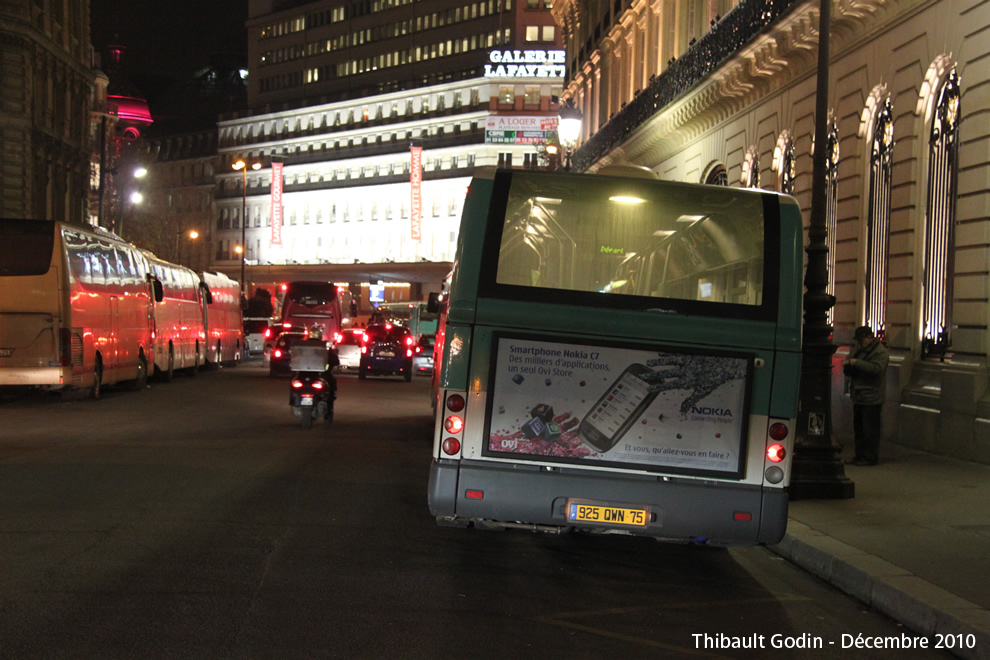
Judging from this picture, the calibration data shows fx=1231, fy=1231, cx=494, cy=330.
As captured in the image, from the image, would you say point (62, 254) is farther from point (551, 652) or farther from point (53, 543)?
point (551, 652)

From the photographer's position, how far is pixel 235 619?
265 inches

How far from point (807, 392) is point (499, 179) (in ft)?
17.4

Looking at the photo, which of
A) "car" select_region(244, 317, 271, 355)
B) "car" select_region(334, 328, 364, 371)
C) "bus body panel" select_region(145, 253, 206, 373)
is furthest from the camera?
"car" select_region(244, 317, 271, 355)

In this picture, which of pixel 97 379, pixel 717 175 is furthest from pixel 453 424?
pixel 717 175

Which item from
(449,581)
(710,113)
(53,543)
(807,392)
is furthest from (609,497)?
(710,113)

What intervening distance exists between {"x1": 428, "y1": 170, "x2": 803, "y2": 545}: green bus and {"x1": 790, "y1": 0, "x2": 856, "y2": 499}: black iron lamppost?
13.5 feet

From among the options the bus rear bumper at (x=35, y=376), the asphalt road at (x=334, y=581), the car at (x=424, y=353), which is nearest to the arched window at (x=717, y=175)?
the bus rear bumper at (x=35, y=376)

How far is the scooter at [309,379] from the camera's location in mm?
19875

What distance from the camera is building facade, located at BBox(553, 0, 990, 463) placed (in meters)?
15.6

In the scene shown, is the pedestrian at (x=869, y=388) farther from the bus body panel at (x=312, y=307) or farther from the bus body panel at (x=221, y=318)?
the bus body panel at (x=312, y=307)

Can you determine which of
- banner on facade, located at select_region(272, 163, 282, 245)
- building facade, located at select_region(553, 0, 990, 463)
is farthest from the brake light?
banner on facade, located at select_region(272, 163, 282, 245)

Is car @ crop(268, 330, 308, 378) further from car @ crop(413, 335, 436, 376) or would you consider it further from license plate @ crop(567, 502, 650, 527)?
license plate @ crop(567, 502, 650, 527)

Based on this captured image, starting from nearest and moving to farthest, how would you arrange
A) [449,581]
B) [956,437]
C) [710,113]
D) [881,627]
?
[881,627] < [449,581] < [956,437] < [710,113]

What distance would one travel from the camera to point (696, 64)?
1042 inches
